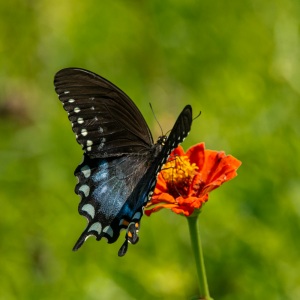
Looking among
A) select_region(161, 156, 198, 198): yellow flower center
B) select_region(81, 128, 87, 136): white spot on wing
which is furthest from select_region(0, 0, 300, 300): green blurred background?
select_region(81, 128, 87, 136): white spot on wing

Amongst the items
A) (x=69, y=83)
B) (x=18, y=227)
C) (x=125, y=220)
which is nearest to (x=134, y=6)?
(x=18, y=227)

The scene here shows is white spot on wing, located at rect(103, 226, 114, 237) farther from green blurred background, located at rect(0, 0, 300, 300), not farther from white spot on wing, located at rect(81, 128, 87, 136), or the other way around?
green blurred background, located at rect(0, 0, 300, 300)

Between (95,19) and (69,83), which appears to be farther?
(95,19)

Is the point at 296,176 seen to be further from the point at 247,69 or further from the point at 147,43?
the point at 147,43

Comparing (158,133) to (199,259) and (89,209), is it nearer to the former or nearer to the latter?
(89,209)

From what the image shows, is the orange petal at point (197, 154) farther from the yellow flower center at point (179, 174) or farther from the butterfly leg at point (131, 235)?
the butterfly leg at point (131, 235)
